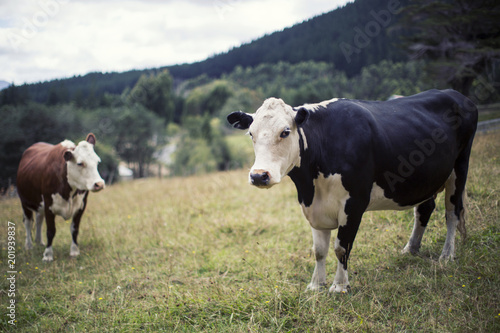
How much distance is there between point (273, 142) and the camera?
3.02 metres

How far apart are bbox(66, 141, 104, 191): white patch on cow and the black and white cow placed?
3453 millimetres

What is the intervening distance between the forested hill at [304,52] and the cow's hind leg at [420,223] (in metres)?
11.3

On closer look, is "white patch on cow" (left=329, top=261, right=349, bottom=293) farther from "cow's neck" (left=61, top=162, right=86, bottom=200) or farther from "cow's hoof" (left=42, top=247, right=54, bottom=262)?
"cow's hoof" (left=42, top=247, right=54, bottom=262)

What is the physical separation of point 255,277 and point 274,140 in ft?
7.47

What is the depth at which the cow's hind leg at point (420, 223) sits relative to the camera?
13.9 ft

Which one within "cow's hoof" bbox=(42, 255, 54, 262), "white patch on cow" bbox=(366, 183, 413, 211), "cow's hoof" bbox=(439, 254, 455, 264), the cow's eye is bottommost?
"cow's hoof" bbox=(42, 255, 54, 262)

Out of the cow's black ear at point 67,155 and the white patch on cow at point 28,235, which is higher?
the cow's black ear at point 67,155

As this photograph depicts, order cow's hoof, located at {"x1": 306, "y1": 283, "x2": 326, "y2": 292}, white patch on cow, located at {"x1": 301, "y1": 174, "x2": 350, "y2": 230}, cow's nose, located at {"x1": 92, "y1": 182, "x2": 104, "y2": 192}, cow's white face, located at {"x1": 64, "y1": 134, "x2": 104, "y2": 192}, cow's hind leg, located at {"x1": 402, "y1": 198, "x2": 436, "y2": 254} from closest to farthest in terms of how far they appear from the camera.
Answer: white patch on cow, located at {"x1": 301, "y1": 174, "x2": 350, "y2": 230}
cow's hoof, located at {"x1": 306, "y1": 283, "x2": 326, "y2": 292}
cow's hind leg, located at {"x1": 402, "y1": 198, "x2": 436, "y2": 254}
cow's nose, located at {"x1": 92, "y1": 182, "x2": 104, "y2": 192}
cow's white face, located at {"x1": 64, "y1": 134, "x2": 104, "y2": 192}

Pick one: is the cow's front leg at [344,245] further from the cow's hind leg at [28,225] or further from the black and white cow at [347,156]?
the cow's hind leg at [28,225]

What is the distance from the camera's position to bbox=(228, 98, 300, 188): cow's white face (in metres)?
2.86

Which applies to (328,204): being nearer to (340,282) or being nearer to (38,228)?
(340,282)

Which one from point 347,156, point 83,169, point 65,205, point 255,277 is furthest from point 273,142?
point 65,205

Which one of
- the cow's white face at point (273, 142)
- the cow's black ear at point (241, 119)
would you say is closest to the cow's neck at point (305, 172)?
the cow's white face at point (273, 142)

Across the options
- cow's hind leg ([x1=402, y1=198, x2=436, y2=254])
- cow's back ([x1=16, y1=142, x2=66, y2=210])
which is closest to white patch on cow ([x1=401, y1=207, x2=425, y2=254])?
cow's hind leg ([x1=402, y1=198, x2=436, y2=254])
